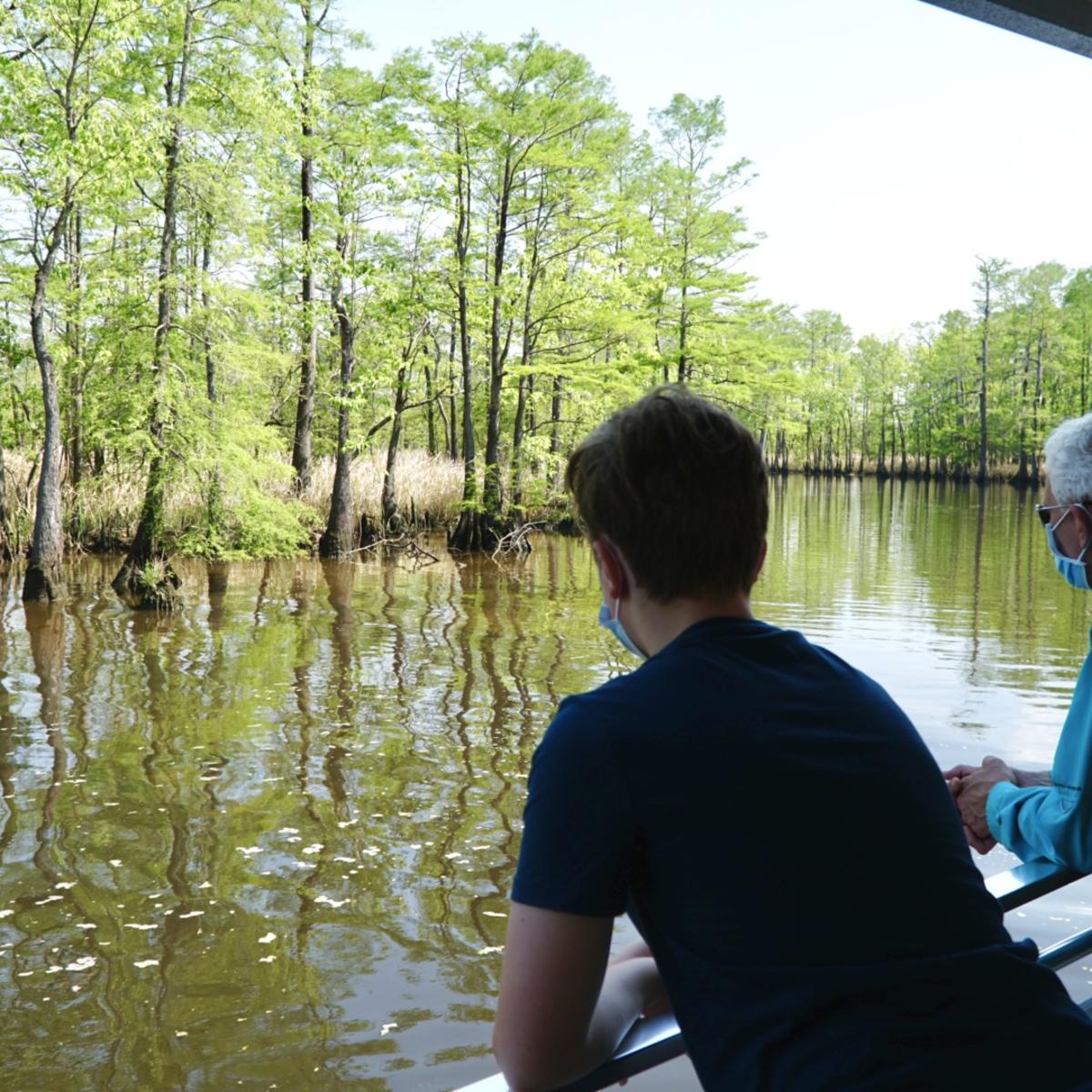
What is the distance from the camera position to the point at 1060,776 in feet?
5.31

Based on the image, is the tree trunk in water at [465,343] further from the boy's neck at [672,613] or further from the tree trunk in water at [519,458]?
the boy's neck at [672,613]

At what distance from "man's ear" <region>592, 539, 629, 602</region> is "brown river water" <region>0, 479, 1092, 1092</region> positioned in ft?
10.5

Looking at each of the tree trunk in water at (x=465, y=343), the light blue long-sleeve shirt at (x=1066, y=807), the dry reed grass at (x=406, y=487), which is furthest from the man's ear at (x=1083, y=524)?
the tree trunk in water at (x=465, y=343)

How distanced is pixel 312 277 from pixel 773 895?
A: 19.9 metres

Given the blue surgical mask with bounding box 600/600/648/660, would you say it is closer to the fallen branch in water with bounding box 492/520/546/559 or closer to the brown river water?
the brown river water

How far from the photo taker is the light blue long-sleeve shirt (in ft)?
4.96

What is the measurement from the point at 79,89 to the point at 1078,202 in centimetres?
6425

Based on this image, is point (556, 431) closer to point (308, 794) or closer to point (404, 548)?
point (404, 548)

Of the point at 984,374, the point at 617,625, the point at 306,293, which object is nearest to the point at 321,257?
the point at 306,293

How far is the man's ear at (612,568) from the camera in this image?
1156mm

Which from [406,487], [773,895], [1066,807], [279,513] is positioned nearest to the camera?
[773,895]

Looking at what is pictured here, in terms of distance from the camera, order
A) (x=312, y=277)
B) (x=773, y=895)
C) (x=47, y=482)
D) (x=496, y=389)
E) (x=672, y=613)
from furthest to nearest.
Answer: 1. (x=496, y=389)
2. (x=312, y=277)
3. (x=47, y=482)
4. (x=672, y=613)
5. (x=773, y=895)

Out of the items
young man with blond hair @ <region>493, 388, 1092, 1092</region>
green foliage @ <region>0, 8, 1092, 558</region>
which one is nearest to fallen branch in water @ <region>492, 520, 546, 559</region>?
green foliage @ <region>0, 8, 1092, 558</region>

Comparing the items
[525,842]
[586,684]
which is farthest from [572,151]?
[525,842]
